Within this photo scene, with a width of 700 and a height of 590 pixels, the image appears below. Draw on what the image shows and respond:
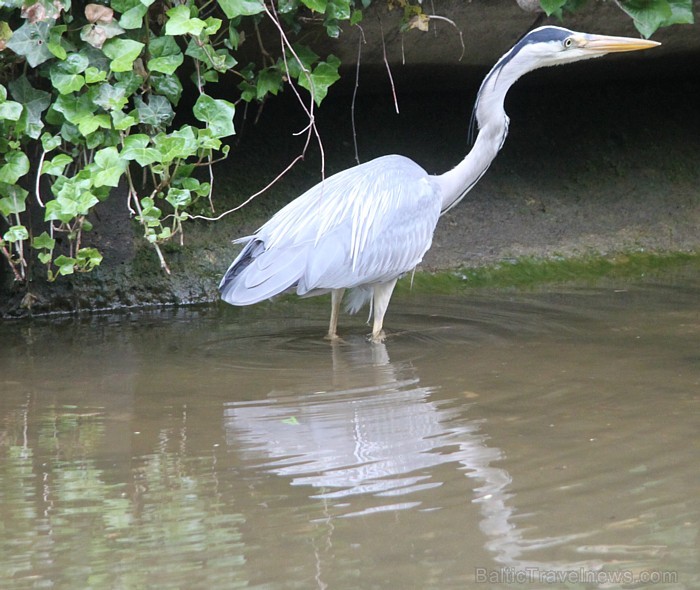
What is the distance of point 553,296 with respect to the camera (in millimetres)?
5582

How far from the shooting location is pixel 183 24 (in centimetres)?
418

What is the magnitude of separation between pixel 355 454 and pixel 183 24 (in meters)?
2.02

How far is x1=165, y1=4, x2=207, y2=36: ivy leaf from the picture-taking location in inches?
164

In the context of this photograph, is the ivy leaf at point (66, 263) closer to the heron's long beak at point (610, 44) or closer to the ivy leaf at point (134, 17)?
the ivy leaf at point (134, 17)

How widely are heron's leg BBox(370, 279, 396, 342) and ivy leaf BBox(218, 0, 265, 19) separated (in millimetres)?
1445

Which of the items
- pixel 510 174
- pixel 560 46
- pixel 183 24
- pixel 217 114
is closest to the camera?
pixel 183 24

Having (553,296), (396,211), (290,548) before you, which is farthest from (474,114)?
(290,548)

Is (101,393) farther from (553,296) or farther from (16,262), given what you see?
(553,296)

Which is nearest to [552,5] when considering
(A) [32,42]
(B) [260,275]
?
(B) [260,275]

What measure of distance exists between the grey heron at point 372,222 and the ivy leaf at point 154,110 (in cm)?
75

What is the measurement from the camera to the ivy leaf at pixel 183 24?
416cm

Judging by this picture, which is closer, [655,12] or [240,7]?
[240,7]

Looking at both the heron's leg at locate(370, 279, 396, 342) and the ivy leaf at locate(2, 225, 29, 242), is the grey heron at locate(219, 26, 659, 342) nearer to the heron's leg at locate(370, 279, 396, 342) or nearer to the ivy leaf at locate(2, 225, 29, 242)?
the heron's leg at locate(370, 279, 396, 342)

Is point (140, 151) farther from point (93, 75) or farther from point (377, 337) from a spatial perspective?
point (377, 337)
